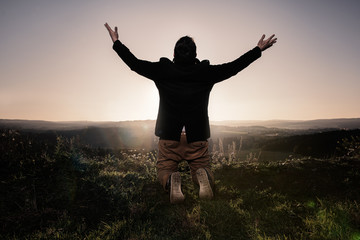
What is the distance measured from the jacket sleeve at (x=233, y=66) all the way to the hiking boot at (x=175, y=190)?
5.38ft

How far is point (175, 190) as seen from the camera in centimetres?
307

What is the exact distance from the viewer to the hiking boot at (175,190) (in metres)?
3.04

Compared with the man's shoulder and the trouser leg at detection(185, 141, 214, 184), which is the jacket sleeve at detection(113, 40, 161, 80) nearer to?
the man's shoulder

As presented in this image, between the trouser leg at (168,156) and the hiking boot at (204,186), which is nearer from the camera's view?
the hiking boot at (204,186)

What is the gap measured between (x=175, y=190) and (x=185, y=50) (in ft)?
7.02

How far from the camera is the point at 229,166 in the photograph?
18.0ft

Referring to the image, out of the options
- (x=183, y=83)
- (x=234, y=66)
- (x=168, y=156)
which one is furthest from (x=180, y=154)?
(x=234, y=66)

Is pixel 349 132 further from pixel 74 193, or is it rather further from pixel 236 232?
pixel 74 193

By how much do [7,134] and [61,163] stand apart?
2.44 meters

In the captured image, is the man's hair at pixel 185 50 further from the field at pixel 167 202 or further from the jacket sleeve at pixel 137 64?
the field at pixel 167 202

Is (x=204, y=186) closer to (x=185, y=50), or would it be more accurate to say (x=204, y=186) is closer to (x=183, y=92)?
(x=183, y=92)

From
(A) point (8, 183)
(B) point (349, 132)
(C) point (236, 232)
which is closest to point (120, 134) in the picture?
(B) point (349, 132)

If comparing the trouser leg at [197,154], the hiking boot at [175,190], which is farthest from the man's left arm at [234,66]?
the hiking boot at [175,190]

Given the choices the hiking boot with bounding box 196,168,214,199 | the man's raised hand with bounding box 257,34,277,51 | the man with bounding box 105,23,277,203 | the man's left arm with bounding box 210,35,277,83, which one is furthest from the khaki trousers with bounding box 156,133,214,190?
the man's raised hand with bounding box 257,34,277,51
